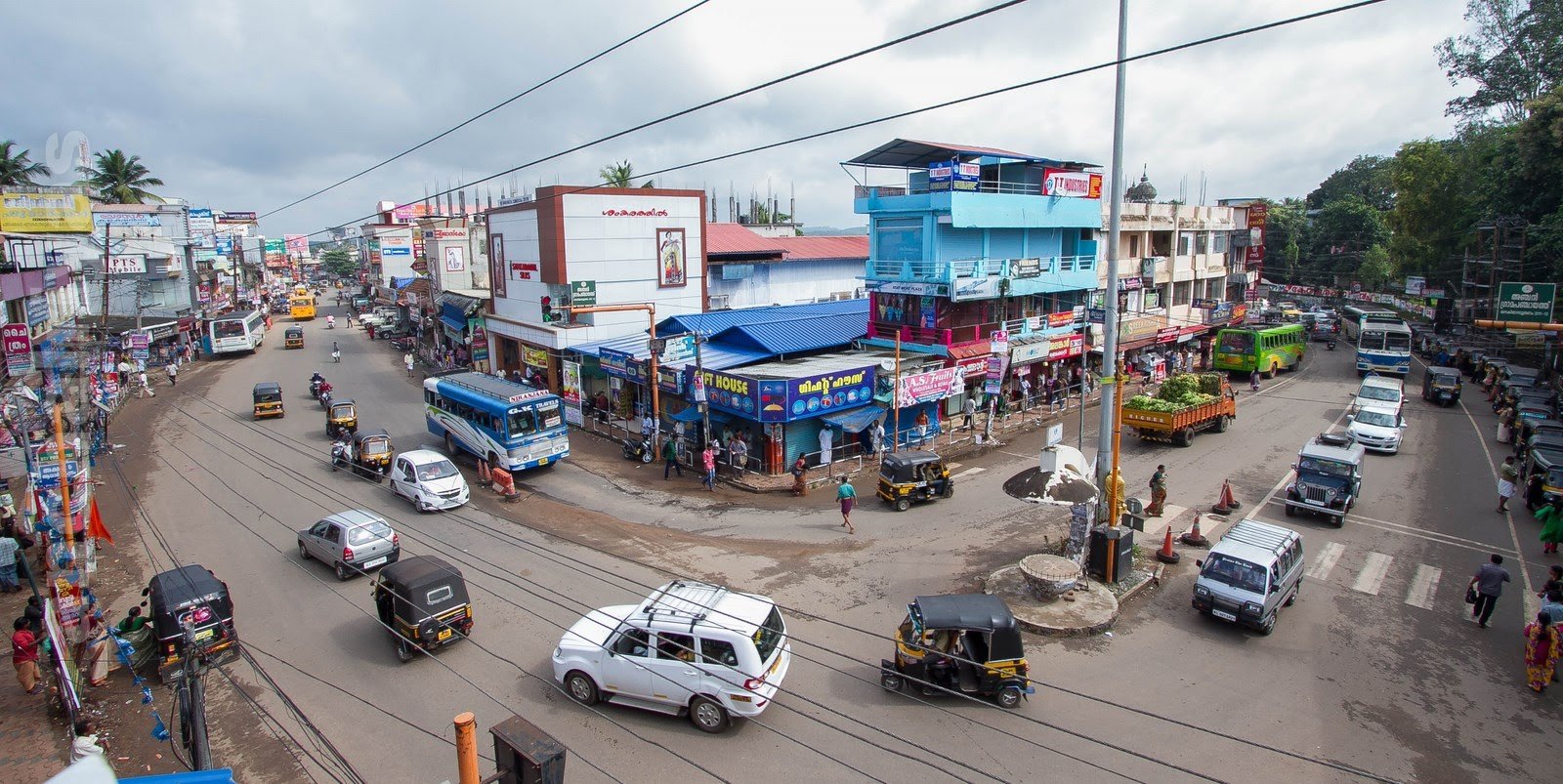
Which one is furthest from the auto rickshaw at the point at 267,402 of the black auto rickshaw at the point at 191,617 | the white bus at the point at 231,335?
the white bus at the point at 231,335

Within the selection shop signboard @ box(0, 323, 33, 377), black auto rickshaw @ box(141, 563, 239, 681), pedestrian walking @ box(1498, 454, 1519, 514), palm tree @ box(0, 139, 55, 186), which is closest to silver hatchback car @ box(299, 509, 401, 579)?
black auto rickshaw @ box(141, 563, 239, 681)

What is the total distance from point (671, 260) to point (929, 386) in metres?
15.7

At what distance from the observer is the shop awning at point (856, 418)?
26.2 m

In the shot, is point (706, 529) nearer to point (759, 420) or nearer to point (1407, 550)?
point (759, 420)

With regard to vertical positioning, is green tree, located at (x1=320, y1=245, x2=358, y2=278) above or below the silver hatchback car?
above

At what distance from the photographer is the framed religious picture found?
37487 millimetres

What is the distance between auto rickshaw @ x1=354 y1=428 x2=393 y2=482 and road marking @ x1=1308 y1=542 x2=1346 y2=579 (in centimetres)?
2631

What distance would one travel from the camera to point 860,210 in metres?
33.6

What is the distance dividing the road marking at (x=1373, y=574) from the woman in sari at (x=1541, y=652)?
11.8 feet

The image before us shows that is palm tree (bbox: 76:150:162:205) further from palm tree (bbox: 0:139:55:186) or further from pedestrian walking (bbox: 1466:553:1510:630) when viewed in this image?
pedestrian walking (bbox: 1466:553:1510:630)

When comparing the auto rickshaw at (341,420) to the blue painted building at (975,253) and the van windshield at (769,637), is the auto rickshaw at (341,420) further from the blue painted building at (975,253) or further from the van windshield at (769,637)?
the van windshield at (769,637)

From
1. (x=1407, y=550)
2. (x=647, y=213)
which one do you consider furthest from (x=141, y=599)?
(x=1407, y=550)

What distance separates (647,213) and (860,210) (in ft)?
34.1

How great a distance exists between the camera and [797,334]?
32000 millimetres
